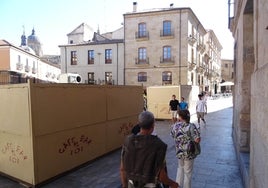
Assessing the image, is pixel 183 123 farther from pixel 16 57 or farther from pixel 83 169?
pixel 16 57

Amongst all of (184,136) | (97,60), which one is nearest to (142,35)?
(97,60)

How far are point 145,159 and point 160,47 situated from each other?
3291 cm

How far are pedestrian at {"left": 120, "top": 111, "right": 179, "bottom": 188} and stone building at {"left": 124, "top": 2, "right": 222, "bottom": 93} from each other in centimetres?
3140

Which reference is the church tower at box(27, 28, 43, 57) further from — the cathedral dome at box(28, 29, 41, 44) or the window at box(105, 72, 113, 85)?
the window at box(105, 72, 113, 85)

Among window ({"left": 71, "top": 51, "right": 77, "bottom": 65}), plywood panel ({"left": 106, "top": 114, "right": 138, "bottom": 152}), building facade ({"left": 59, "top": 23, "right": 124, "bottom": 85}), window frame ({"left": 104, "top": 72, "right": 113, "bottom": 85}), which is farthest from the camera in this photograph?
window ({"left": 71, "top": 51, "right": 77, "bottom": 65})

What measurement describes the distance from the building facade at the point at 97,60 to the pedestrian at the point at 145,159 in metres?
33.7

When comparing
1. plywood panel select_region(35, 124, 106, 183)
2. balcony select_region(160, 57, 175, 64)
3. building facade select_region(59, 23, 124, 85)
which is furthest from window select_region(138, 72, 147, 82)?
plywood panel select_region(35, 124, 106, 183)

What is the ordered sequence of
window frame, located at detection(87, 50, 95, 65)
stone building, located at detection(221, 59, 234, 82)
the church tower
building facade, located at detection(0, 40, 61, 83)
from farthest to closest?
1. stone building, located at detection(221, 59, 234, 82)
2. the church tower
3. building facade, located at detection(0, 40, 61, 83)
4. window frame, located at detection(87, 50, 95, 65)

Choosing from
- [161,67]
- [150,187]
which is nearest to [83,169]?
[150,187]

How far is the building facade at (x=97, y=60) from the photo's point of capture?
3694 cm

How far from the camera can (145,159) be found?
2.77 m

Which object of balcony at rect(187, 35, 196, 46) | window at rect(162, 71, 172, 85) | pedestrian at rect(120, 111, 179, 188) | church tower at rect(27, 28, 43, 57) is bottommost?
pedestrian at rect(120, 111, 179, 188)

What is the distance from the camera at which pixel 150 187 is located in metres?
2.83

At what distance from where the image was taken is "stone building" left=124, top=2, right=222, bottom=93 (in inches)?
1323
